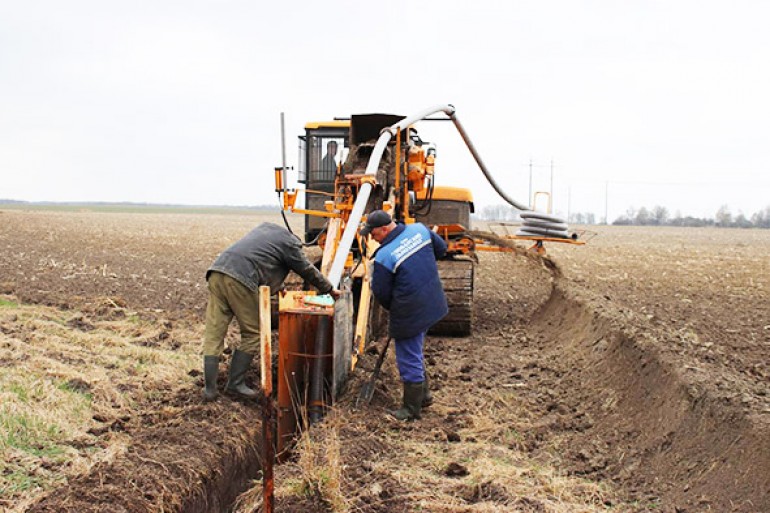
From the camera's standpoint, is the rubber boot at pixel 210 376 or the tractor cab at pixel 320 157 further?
the tractor cab at pixel 320 157

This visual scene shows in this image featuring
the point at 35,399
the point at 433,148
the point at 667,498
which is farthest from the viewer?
the point at 433,148

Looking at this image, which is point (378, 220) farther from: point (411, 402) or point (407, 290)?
point (411, 402)

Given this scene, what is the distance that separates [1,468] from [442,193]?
304 inches

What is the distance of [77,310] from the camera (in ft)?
33.0

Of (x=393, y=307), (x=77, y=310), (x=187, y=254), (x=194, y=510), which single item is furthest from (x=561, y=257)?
(x=194, y=510)

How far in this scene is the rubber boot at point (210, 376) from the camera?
6.44m

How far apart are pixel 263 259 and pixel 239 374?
3.48 ft

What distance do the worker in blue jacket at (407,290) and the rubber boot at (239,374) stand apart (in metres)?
1.36

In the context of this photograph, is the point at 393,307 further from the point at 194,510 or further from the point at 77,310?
the point at 77,310

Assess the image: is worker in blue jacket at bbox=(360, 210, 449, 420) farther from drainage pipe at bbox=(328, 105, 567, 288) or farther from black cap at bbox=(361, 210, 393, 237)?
drainage pipe at bbox=(328, 105, 567, 288)

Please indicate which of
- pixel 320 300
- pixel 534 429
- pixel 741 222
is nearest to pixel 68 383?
pixel 320 300

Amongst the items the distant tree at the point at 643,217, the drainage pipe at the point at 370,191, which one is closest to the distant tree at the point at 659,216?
the distant tree at the point at 643,217

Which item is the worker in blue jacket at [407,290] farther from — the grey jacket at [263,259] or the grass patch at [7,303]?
the grass patch at [7,303]

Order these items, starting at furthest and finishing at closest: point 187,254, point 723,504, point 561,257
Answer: point 561,257, point 187,254, point 723,504
